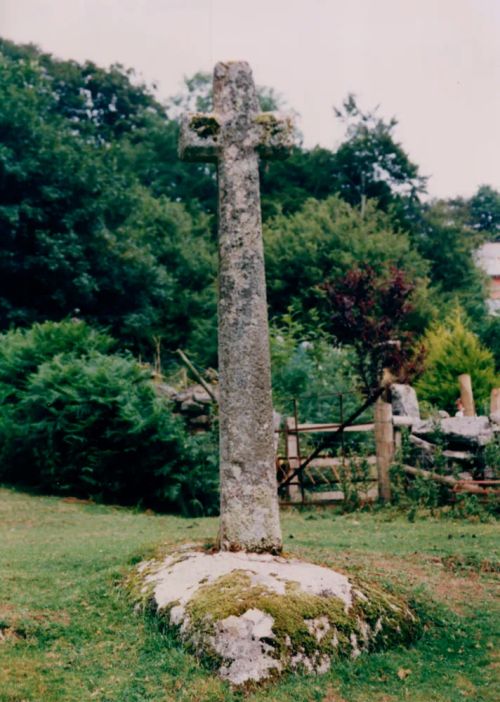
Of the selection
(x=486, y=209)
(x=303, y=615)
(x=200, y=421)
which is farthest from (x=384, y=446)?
(x=486, y=209)

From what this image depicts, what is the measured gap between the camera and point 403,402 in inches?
584

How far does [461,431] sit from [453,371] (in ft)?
24.6

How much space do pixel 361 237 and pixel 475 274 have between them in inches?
343

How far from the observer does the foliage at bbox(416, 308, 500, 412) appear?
18.9 metres

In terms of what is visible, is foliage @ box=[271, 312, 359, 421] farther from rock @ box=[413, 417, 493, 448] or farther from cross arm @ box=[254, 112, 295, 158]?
cross arm @ box=[254, 112, 295, 158]

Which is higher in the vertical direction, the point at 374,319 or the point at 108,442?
the point at 374,319

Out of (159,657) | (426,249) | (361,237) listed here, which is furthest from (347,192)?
(159,657)

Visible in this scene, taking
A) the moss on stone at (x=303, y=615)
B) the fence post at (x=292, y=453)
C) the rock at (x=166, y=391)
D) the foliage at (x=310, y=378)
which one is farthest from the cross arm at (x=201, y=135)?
the rock at (x=166, y=391)

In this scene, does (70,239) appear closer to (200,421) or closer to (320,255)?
(320,255)

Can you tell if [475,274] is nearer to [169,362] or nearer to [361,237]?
[361,237]

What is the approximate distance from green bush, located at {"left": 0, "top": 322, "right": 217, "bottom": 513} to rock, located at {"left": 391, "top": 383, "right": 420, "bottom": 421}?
3.44 m

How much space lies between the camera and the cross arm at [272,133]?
21.8 ft

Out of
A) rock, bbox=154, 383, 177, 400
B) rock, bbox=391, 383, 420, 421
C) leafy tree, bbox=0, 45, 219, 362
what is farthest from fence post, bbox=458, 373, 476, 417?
leafy tree, bbox=0, 45, 219, 362

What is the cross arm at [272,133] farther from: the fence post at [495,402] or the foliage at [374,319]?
the foliage at [374,319]
